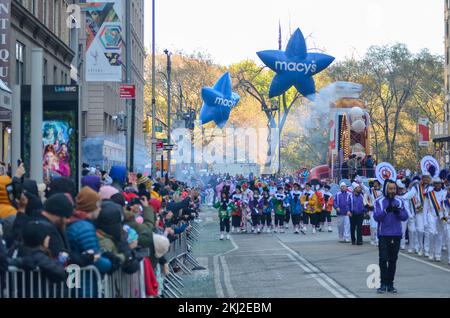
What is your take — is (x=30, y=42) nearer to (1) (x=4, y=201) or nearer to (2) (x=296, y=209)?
(2) (x=296, y=209)

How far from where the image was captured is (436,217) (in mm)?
22438

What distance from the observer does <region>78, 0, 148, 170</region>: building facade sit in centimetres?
3925

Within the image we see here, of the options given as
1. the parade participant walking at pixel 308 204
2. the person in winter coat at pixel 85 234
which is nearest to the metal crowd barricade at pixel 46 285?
the person in winter coat at pixel 85 234

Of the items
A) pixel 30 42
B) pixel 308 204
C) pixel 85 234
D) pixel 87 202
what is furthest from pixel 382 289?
pixel 30 42

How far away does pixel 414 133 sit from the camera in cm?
9169

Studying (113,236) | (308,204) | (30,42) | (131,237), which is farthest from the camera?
(30,42)

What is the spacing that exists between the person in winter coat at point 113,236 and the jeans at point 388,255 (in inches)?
273

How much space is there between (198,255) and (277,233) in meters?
10.9

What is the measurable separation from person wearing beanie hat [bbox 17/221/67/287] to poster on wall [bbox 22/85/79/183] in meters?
9.30

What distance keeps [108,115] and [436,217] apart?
1683 inches

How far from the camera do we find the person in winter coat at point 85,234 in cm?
927

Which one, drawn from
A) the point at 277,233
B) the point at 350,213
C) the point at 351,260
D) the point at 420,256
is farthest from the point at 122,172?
the point at 277,233

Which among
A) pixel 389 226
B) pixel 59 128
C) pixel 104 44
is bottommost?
pixel 389 226
